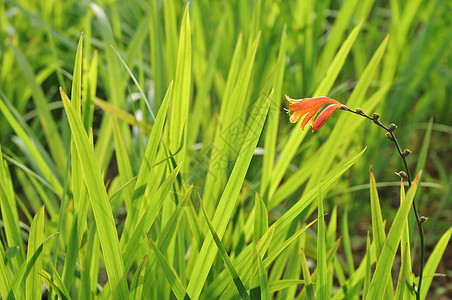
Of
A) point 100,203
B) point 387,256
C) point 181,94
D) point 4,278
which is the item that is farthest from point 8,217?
point 387,256

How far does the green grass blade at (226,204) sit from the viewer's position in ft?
2.56

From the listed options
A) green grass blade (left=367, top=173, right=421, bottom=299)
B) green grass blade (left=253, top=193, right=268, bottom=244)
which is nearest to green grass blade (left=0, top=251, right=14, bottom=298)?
green grass blade (left=253, top=193, right=268, bottom=244)

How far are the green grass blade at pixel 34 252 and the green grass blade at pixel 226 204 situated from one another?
0.74 ft

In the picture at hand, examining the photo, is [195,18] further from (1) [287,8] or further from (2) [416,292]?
(2) [416,292]

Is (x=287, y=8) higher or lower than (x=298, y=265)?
higher

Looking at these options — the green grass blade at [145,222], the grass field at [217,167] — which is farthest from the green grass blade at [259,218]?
the green grass blade at [145,222]

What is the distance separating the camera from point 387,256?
74 cm

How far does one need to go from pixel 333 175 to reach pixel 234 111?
25 cm

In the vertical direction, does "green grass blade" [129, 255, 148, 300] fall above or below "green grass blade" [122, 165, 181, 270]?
below

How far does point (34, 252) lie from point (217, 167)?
1.08 feet

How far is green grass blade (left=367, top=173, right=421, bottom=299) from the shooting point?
710mm

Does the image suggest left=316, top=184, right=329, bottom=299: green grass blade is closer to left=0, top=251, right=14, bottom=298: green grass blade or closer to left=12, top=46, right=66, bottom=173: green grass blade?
left=0, top=251, right=14, bottom=298: green grass blade

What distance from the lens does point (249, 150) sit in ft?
2.57

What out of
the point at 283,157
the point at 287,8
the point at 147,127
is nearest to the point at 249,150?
the point at 283,157
